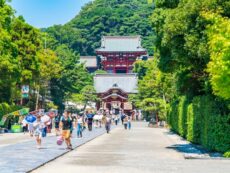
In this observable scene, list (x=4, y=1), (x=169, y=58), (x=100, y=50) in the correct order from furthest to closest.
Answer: (x=100, y=50) → (x=4, y=1) → (x=169, y=58)

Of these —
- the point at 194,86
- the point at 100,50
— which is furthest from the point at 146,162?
the point at 100,50

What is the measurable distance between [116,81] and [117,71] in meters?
12.9

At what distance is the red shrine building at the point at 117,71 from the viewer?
9531 centimetres

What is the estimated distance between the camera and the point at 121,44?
367 feet

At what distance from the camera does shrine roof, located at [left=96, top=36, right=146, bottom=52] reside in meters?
111

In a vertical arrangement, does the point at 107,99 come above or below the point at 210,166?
above

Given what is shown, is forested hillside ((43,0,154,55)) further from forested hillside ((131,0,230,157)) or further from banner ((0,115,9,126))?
forested hillside ((131,0,230,157))

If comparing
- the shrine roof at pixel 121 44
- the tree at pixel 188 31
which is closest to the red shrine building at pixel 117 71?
the shrine roof at pixel 121 44

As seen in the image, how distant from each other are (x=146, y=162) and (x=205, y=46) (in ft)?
18.1

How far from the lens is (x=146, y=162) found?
16406 mm

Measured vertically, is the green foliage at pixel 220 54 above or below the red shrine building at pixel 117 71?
below

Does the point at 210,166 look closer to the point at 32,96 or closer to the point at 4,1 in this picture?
the point at 4,1

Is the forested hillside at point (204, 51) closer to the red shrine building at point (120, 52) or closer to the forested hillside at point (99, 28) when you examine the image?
the red shrine building at point (120, 52)

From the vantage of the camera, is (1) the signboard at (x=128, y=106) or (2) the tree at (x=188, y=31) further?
(1) the signboard at (x=128, y=106)
